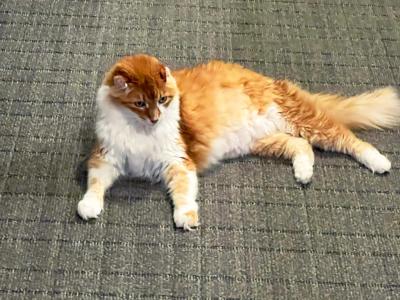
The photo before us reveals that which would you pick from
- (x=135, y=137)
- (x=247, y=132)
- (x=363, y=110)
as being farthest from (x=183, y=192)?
(x=363, y=110)

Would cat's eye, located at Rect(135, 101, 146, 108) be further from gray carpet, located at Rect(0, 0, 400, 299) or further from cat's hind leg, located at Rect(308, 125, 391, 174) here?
cat's hind leg, located at Rect(308, 125, 391, 174)

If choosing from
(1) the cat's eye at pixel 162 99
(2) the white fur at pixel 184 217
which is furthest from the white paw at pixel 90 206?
(1) the cat's eye at pixel 162 99

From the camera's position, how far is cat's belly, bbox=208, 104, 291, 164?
1717 mm

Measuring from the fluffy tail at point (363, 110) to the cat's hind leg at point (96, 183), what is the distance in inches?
28.7

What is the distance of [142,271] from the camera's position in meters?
1.45

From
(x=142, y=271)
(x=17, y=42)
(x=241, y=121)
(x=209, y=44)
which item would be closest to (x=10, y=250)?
(x=142, y=271)

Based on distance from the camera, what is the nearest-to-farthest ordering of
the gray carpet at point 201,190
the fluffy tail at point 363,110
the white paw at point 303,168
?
the gray carpet at point 201,190
the white paw at point 303,168
the fluffy tail at point 363,110

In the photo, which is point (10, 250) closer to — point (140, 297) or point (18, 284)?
point (18, 284)

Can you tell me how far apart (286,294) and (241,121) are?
1.90 ft

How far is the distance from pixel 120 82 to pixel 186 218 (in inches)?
16.9

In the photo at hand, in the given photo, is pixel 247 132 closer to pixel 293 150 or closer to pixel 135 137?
pixel 293 150

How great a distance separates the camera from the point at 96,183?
1.57 metres

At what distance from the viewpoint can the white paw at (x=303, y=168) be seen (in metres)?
1.67

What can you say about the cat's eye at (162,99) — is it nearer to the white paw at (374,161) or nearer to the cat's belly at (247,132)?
the cat's belly at (247,132)
